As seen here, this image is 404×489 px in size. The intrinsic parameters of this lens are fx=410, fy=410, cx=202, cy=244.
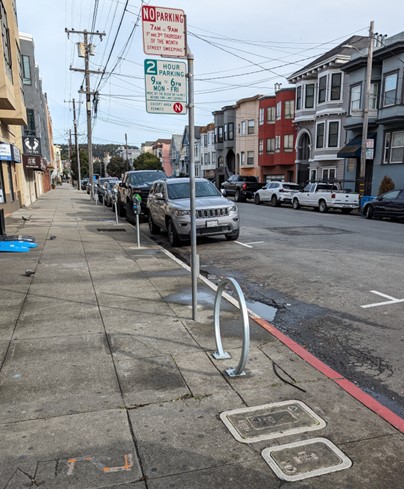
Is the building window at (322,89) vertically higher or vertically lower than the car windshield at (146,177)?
higher

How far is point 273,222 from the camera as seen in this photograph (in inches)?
652

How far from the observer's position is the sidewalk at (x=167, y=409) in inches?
100

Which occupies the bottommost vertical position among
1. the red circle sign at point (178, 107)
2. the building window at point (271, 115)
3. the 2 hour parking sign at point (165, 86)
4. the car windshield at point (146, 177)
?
the car windshield at point (146, 177)

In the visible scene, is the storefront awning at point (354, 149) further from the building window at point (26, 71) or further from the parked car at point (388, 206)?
the building window at point (26, 71)

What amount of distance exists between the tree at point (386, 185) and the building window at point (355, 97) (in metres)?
6.19

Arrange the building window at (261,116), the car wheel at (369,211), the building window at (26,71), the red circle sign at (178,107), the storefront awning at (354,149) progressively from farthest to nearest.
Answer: the building window at (261,116)
the building window at (26,71)
the storefront awning at (354,149)
the car wheel at (369,211)
the red circle sign at (178,107)

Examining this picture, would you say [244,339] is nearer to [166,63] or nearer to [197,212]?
[166,63]

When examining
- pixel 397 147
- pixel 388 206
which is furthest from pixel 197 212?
pixel 397 147

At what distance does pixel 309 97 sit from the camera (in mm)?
33500

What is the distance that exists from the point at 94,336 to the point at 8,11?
1894 centimetres

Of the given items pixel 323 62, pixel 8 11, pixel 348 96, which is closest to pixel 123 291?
pixel 8 11

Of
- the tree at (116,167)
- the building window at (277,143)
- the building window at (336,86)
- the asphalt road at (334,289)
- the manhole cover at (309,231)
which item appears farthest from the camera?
the tree at (116,167)

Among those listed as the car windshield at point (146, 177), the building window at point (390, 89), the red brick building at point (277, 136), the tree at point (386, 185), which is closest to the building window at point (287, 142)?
the red brick building at point (277, 136)

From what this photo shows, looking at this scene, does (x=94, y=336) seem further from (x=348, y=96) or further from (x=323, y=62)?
(x=323, y=62)
